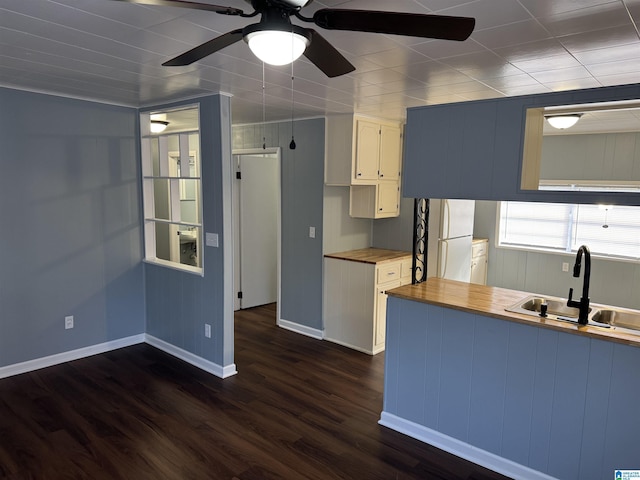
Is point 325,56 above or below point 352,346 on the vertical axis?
above

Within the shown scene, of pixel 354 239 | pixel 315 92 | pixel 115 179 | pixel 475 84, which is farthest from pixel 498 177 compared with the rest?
pixel 115 179

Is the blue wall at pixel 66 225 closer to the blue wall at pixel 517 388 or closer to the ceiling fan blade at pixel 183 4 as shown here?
the blue wall at pixel 517 388

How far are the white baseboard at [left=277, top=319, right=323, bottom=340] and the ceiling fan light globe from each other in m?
3.57

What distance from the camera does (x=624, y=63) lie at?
8.25 ft

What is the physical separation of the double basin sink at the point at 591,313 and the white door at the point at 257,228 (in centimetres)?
347

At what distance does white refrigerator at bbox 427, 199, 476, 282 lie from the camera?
457 centimetres

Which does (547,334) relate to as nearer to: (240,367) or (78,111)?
→ (240,367)

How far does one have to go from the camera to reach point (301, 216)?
15.7 ft

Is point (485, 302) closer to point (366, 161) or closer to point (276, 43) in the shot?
point (276, 43)

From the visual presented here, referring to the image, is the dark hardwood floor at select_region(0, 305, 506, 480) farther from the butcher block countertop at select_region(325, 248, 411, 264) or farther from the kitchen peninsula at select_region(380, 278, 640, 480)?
the butcher block countertop at select_region(325, 248, 411, 264)

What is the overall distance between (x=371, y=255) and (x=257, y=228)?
5.79 feet

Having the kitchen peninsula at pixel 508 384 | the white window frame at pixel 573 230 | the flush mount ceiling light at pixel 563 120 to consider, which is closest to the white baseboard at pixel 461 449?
the kitchen peninsula at pixel 508 384

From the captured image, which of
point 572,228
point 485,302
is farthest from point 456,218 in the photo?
point 485,302

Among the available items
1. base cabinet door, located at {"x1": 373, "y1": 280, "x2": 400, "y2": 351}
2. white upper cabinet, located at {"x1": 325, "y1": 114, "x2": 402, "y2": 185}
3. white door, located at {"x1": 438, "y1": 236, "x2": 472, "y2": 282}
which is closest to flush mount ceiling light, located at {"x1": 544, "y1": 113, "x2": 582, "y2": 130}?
white door, located at {"x1": 438, "y1": 236, "x2": 472, "y2": 282}
